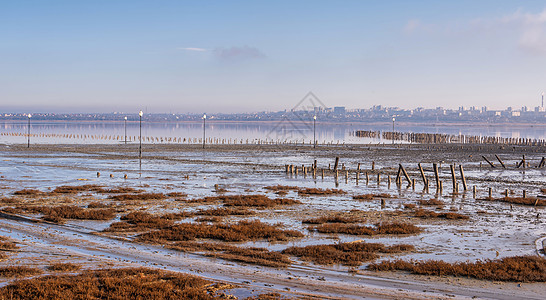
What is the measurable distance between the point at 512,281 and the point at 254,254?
7.94m

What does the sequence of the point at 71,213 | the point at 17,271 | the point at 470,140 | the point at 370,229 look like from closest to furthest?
the point at 17,271, the point at 370,229, the point at 71,213, the point at 470,140

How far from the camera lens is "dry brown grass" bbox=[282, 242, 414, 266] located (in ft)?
57.6

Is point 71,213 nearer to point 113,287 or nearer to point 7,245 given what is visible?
point 7,245

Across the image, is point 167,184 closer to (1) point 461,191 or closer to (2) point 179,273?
(1) point 461,191

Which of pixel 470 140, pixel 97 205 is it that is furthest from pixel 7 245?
pixel 470 140

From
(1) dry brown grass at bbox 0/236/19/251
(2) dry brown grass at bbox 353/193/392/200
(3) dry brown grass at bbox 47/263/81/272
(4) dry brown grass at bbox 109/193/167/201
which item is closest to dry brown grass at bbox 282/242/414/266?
(3) dry brown grass at bbox 47/263/81/272

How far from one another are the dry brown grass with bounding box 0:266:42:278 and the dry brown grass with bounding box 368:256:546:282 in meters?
9.90

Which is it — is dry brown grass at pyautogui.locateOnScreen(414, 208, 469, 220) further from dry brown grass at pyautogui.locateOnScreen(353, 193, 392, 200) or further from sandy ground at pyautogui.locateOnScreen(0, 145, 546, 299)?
dry brown grass at pyautogui.locateOnScreen(353, 193, 392, 200)

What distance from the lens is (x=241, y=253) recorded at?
18.3m

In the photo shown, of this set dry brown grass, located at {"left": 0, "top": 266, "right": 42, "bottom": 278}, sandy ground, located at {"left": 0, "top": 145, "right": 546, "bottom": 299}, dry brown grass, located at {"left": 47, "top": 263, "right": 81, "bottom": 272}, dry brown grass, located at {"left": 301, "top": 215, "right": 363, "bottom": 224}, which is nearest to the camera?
sandy ground, located at {"left": 0, "top": 145, "right": 546, "bottom": 299}

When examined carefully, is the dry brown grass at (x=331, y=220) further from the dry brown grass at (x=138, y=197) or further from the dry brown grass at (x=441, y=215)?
the dry brown grass at (x=138, y=197)

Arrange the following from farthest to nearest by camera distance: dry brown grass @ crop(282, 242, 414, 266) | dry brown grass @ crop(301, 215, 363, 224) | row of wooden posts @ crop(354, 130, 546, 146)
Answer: row of wooden posts @ crop(354, 130, 546, 146)
dry brown grass @ crop(301, 215, 363, 224)
dry brown grass @ crop(282, 242, 414, 266)

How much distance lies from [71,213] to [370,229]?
550 inches

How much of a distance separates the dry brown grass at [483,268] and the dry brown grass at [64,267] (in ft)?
29.1
